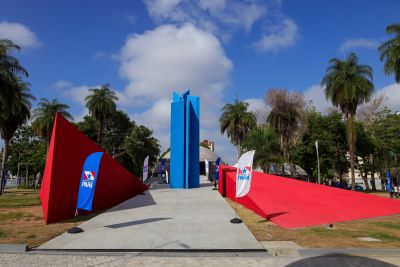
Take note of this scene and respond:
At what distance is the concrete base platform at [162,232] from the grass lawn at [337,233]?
0.85 metres

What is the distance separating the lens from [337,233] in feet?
39.9

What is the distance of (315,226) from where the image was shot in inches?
543

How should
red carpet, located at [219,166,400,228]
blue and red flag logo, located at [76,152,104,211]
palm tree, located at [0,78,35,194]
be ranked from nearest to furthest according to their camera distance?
1. blue and red flag logo, located at [76,152,104,211]
2. red carpet, located at [219,166,400,228]
3. palm tree, located at [0,78,35,194]

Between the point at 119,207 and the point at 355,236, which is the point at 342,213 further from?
the point at 119,207

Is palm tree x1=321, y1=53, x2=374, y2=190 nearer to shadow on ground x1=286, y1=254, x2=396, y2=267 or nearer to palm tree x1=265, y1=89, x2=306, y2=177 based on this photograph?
palm tree x1=265, y1=89, x2=306, y2=177

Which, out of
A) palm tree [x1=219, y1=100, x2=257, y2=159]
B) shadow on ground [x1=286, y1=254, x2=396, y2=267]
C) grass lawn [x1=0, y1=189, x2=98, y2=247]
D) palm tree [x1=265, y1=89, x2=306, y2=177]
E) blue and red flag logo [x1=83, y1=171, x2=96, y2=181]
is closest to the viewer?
shadow on ground [x1=286, y1=254, x2=396, y2=267]

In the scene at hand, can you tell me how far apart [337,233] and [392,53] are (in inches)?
772

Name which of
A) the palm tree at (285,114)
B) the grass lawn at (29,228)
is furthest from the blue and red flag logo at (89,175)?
the palm tree at (285,114)

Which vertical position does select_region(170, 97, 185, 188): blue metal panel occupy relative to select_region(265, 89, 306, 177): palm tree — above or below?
below

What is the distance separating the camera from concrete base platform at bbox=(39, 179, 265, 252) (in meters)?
10.0

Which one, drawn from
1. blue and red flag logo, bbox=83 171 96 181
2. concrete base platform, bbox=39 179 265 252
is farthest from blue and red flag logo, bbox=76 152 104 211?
concrete base platform, bbox=39 179 265 252

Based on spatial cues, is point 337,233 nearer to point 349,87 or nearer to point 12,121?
point 349,87

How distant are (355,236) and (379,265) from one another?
378 centimetres

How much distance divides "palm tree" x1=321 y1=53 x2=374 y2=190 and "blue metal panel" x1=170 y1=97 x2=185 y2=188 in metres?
17.9
